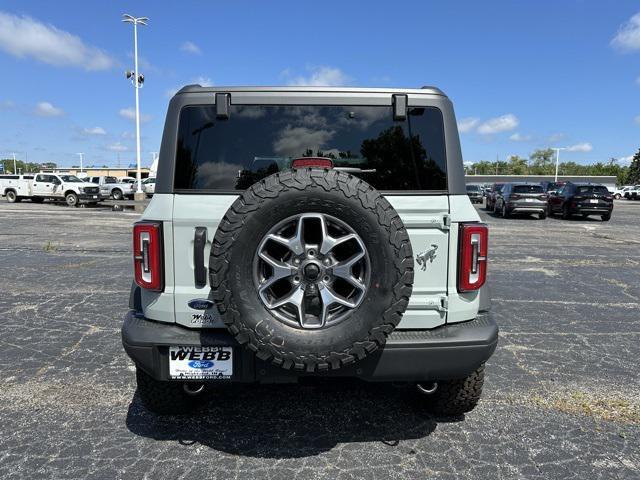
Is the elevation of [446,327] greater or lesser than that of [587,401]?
greater

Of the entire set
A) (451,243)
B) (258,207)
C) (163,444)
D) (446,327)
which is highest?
(258,207)

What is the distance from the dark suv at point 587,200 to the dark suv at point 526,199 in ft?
4.13

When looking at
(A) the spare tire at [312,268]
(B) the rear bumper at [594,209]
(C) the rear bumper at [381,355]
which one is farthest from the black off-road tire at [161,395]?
(B) the rear bumper at [594,209]

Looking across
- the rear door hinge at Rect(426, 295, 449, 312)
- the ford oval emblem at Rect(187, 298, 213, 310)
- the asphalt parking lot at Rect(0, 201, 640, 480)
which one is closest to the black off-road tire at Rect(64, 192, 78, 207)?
the asphalt parking lot at Rect(0, 201, 640, 480)

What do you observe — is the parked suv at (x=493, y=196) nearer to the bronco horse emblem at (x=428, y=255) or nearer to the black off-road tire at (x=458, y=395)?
the black off-road tire at (x=458, y=395)

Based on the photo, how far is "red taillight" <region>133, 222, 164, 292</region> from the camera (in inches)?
106

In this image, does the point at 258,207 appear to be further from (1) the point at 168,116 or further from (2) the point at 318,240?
(1) the point at 168,116

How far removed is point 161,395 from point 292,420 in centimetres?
90

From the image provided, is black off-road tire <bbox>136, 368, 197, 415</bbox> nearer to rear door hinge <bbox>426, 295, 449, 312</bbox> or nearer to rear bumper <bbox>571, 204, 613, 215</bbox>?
rear door hinge <bbox>426, 295, 449, 312</bbox>

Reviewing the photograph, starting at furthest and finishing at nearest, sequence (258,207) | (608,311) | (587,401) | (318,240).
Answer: (608,311) → (587,401) → (318,240) → (258,207)

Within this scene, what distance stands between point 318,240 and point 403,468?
141 cm

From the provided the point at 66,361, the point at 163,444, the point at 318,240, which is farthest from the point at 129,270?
the point at 318,240

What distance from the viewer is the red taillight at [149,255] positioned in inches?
106

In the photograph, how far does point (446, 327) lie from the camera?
2.78 meters
